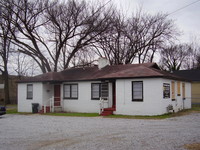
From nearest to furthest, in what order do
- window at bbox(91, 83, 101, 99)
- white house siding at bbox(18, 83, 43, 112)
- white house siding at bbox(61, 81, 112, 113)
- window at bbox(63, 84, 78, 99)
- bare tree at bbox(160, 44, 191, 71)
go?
window at bbox(91, 83, 101, 99) < white house siding at bbox(61, 81, 112, 113) < window at bbox(63, 84, 78, 99) < white house siding at bbox(18, 83, 43, 112) < bare tree at bbox(160, 44, 191, 71)

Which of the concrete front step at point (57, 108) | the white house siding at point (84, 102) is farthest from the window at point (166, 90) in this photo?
the concrete front step at point (57, 108)

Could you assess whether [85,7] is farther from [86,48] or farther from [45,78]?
[45,78]

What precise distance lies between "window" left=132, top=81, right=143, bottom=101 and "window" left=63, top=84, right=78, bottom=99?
6.21 metres

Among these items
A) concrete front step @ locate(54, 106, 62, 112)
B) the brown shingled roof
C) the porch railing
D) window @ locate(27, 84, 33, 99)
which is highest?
the brown shingled roof

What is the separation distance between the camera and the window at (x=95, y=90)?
2138cm

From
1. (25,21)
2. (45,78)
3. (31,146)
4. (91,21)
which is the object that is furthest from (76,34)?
(31,146)

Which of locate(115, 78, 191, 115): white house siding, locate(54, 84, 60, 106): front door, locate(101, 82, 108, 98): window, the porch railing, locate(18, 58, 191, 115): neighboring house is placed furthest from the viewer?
locate(54, 84, 60, 106): front door

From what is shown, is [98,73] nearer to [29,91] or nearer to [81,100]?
[81,100]

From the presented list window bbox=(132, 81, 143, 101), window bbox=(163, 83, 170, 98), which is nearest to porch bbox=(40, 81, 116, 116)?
window bbox=(132, 81, 143, 101)

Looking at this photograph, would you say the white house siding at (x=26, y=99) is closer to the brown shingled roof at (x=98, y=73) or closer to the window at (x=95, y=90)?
the brown shingled roof at (x=98, y=73)

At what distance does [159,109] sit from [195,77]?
703 inches

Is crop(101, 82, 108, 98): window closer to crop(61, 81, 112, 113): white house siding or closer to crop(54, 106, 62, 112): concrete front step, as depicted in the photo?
crop(61, 81, 112, 113): white house siding

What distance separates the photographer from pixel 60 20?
99.7ft

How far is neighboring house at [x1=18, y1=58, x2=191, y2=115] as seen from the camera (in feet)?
58.9
